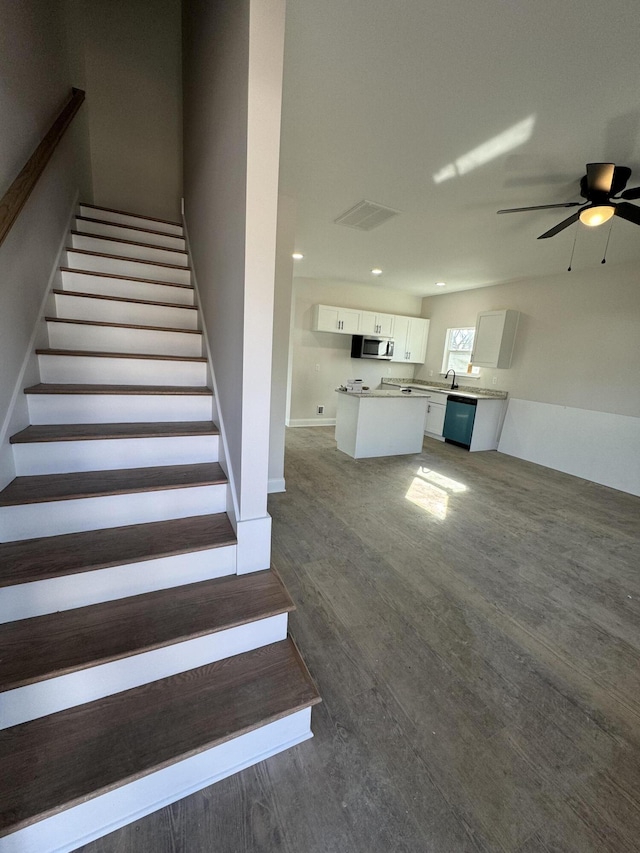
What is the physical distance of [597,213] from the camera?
91.4 inches

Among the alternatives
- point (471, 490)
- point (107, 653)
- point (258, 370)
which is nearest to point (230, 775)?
point (107, 653)

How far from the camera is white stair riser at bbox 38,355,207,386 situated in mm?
1890

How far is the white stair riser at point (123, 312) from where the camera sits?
7.10 ft

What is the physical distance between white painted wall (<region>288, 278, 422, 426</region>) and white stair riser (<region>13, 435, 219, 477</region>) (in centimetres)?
456

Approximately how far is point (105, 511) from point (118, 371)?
3.00ft

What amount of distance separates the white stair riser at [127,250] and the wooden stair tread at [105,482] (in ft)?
6.15

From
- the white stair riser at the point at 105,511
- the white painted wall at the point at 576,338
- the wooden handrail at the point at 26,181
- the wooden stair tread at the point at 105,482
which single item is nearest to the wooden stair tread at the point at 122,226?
the wooden handrail at the point at 26,181

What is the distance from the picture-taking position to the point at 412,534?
280 cm

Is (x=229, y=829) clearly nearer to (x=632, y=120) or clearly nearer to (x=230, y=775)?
(x=230, y=775)

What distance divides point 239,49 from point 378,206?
193 cm

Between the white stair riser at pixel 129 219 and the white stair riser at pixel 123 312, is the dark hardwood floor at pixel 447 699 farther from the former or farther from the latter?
the white stair riser at pixel 129 219

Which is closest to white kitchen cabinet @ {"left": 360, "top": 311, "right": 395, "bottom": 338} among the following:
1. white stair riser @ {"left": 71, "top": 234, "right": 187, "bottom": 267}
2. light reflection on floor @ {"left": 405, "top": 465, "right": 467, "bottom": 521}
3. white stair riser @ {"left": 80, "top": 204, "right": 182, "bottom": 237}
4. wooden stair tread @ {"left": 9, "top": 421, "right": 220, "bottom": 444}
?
light reflection on floor @ {"left": 405, "top": 465, "right": 467, "bottom": 521}

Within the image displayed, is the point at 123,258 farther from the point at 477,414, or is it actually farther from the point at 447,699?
the point at 477,414

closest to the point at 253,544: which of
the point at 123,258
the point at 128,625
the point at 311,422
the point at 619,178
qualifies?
the point at 128,625
